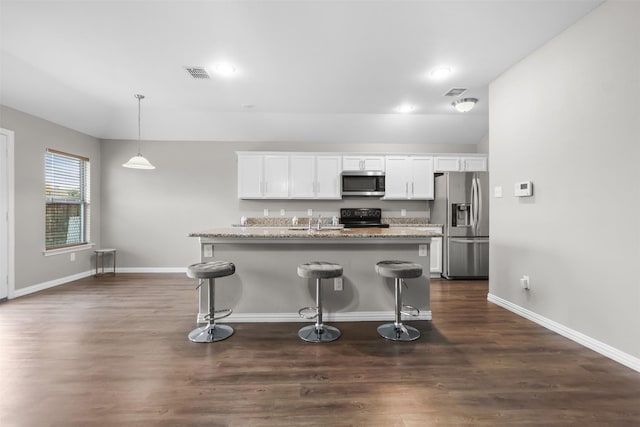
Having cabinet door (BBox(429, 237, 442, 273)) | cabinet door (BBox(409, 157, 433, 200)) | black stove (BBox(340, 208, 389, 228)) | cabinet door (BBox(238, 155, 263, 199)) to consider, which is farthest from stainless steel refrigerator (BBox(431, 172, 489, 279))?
cabinet door (BBox(238, 155, 263, 199))

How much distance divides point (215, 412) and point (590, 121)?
3.63m

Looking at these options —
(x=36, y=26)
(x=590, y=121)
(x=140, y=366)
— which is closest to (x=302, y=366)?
(x=140, y=366)

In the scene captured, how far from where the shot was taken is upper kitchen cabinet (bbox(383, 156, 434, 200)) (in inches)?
217

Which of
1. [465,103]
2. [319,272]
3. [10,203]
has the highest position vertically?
[465,103]

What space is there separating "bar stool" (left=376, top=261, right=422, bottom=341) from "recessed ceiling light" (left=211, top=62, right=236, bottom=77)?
9.03 ft

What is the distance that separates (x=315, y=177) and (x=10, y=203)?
448 cm

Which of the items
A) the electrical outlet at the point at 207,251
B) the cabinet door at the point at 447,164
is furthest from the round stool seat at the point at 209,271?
the cabinet door at the point at 447,164

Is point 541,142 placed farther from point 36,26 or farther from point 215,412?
point 36,26

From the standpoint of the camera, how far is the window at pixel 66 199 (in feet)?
14.6

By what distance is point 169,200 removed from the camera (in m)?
5.52

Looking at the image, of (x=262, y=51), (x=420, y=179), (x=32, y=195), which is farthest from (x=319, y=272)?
(x=32, y=195)

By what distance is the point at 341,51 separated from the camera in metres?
2.90

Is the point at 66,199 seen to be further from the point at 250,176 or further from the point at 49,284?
the point at 250,176

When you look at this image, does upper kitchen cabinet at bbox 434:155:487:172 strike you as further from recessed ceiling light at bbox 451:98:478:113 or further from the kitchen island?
the kitchen island
